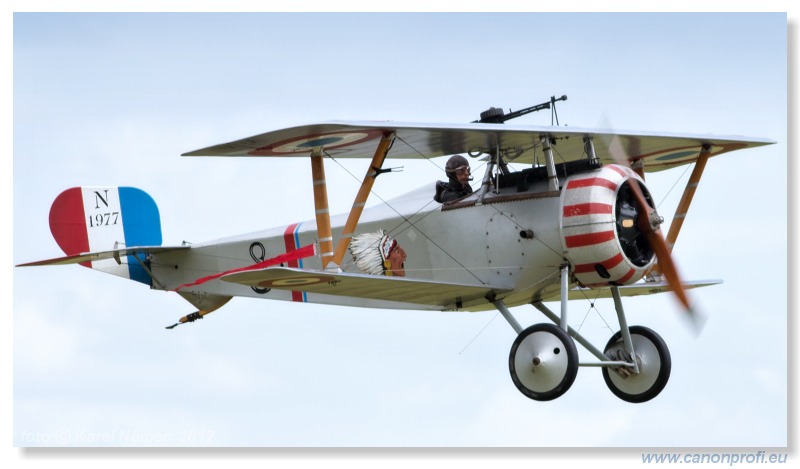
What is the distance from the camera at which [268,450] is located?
10.3m

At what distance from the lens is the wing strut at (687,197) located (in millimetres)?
11883

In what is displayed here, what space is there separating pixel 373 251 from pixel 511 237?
1.52 metres

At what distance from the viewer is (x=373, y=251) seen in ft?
39.2

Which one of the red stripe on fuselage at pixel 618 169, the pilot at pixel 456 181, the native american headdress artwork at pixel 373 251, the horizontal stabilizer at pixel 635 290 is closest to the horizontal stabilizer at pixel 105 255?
the native american headdress artwork at pixel 373 251

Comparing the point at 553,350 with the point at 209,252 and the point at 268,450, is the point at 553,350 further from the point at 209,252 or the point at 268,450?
the point at 209,252

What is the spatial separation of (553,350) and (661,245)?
58.5 inches

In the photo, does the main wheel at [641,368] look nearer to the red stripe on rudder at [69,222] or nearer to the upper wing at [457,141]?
the upper wing at [457,141]

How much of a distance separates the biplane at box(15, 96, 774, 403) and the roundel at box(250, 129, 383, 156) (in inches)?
0.7

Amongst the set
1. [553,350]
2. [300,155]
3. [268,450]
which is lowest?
[268,450]

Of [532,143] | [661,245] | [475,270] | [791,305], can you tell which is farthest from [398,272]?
[791,305]

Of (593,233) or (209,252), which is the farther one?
(209,252)

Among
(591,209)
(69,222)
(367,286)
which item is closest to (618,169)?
(591,209)

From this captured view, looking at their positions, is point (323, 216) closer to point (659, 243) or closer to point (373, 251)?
point (373, 251)

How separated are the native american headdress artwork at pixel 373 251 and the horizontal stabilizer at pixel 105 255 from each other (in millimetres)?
2430
